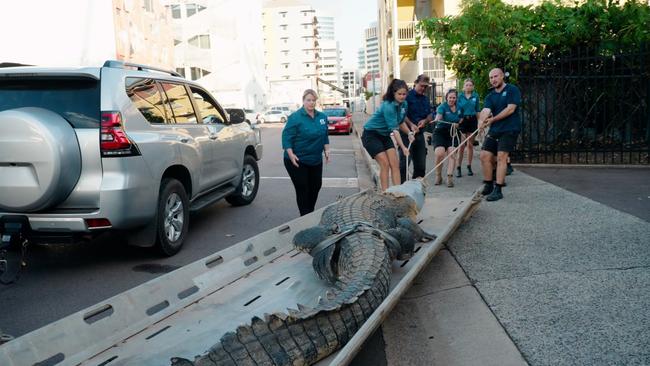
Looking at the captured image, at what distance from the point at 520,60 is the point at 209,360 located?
11.3 meters

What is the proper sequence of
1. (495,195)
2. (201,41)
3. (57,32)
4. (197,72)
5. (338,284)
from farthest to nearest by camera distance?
(201,41)
(197,72)
(57,32)
(495,195)
(338,284)

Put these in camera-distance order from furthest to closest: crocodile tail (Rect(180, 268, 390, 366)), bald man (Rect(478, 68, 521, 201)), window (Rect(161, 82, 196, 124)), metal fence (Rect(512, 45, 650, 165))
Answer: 1. metal fence (Rect(512, 45, 650, 165))
2. bald man (Rect(478, 68, 521, 201))
3. window (Rect(161, 82, 196, 124))
4. crocodile tail (Rect(180, 268, 390, 366))

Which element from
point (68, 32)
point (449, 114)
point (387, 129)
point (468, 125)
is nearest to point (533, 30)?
point (468, 125)

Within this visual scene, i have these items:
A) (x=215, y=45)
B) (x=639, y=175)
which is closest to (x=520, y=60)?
(x=639, y=175)

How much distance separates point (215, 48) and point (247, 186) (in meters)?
57.8

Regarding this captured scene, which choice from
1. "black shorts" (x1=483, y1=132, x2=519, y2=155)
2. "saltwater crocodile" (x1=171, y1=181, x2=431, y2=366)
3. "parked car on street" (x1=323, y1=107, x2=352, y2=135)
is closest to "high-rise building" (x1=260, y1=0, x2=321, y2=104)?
"parked car on street" (x1=323, y1=107, x2=352, y2=135)

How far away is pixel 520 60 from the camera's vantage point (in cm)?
1220

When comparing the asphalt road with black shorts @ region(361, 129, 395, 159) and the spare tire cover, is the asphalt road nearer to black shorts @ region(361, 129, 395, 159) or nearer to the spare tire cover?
the spare tire cover

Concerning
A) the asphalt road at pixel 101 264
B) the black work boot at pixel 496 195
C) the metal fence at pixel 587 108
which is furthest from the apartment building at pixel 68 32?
the black work boot at pixel 496 195

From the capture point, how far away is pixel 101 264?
238 inches

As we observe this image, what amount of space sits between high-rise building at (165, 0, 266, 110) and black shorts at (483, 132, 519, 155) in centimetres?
5667

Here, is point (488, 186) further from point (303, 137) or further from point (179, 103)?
point (179, 103)

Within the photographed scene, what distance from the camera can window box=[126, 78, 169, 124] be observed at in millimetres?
5923

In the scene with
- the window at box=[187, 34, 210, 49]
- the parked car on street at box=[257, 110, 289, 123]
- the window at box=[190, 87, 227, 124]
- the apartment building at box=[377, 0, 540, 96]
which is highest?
the window at box=[187, 34, 210, 49]
